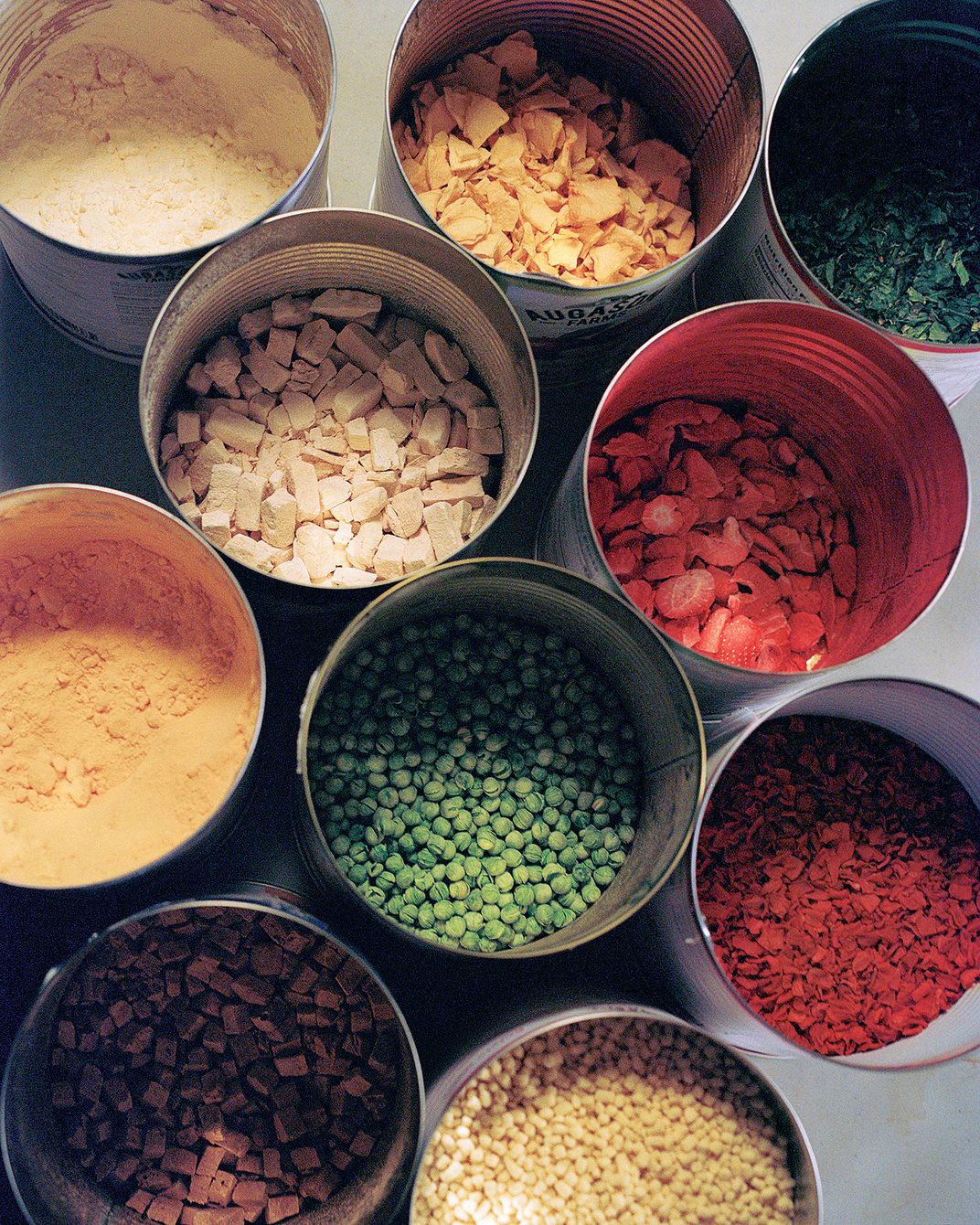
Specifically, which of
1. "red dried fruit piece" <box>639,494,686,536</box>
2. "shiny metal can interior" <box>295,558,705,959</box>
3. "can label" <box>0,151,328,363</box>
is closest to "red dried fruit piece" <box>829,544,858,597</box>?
"red dried fruit piece" <box>639,494,686,536</box>

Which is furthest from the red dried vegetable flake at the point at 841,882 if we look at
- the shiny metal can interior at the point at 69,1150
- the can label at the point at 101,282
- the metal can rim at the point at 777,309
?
the can label at the point at 101,282

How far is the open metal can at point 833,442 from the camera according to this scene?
3.99 feet

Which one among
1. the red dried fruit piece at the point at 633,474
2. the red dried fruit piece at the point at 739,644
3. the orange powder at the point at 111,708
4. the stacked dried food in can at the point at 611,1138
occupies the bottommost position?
the stacked dried food in can at the point at 611,1138

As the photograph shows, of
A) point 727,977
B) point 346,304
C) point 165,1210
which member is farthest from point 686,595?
point 165,1210

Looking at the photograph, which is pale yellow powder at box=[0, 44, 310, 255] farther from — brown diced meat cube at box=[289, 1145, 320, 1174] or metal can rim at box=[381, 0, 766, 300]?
brown diced meat cube at box=[289, 1145, 320, 1174]

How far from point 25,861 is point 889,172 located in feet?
5.09

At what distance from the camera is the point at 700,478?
4.64 feet

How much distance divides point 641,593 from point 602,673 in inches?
5.2

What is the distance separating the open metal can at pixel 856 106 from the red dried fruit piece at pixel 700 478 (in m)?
0.25

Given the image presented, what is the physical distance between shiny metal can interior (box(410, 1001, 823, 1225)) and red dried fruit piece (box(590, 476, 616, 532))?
25.1 inches

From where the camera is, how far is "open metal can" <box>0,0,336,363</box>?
1156 millimetres

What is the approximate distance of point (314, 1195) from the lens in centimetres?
129

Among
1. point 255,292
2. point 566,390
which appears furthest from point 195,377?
point 566,390

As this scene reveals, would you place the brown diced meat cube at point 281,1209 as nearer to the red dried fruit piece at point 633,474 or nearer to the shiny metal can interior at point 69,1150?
the shiny metal can interior at point 69,1150
